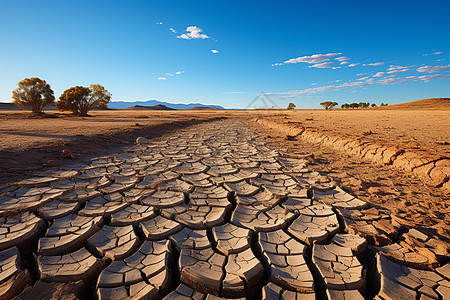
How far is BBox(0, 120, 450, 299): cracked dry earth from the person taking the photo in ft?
4.21

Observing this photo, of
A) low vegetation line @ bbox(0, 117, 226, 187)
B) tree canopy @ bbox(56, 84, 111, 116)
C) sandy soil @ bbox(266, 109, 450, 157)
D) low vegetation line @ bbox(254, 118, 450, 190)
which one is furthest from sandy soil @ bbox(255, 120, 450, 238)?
tree canopy @ bbox(56, 84, 111, 116)

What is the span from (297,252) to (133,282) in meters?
1.13

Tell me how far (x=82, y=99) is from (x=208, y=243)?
2038cm

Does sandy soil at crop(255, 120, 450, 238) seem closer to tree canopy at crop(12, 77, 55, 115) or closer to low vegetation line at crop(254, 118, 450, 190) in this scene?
low vegetation line at crop(254, 118, 450, 190)

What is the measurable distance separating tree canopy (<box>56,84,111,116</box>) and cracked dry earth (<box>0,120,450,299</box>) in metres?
17.7

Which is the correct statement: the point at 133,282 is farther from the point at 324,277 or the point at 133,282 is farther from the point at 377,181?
the point at 377,181

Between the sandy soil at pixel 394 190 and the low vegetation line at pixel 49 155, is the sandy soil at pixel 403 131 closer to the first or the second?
the sandy soil at pixel 394 190

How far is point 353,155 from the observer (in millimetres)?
4500

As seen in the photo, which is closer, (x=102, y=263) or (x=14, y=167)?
(x=102, y=263)

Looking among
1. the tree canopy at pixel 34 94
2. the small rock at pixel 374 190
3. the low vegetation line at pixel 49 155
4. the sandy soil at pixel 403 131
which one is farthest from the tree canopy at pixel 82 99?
the small rock at pixel 374 190

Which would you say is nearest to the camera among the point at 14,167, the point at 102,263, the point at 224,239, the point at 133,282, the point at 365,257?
the point at 133,282

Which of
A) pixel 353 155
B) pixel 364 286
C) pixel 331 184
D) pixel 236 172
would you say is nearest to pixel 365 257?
pixel 364 286

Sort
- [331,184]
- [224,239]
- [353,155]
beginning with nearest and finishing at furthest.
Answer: [224,239], [331,184], [353,155]

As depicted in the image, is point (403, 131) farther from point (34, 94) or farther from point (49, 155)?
point (34, 94)
